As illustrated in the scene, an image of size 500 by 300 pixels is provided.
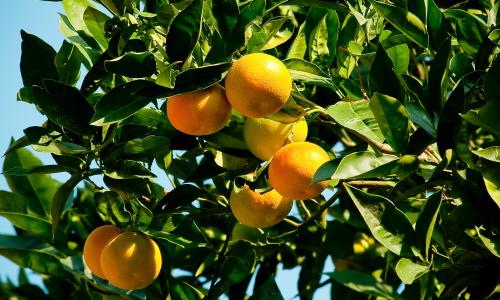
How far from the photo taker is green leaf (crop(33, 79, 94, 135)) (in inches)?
59.5

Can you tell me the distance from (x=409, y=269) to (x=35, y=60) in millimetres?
790

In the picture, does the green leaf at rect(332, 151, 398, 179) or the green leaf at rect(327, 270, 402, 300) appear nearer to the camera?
the green leaf at rect(332, 151, 398, 179)

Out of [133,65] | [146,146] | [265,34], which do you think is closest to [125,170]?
[146,146]

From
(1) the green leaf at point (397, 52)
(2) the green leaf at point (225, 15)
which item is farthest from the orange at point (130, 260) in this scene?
(1) the green leaf at point (397, 52)

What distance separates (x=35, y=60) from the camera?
5.23ft

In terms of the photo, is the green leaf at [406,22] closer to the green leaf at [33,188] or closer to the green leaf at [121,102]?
the green leaf at [121,102]

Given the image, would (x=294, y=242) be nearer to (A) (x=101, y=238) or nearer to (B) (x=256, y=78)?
(A) (x=101, y=238)

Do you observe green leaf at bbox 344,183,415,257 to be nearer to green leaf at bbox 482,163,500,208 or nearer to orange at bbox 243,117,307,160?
green leaf at bbox 482,163,500,208

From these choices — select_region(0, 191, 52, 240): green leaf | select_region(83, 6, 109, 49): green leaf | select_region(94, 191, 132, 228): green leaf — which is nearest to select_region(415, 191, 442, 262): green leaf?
select_region(94, 191, 132, 228): green leaf

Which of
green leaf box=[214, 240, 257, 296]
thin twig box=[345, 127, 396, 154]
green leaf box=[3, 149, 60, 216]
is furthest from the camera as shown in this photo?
green leaf box=[3, 149, 60, 216]

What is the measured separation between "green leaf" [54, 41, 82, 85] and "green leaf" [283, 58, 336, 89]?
1.40 feet

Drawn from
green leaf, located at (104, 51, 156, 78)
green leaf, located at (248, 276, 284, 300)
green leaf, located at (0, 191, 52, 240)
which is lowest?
green leaf, located at (248, 276, 284, 300)

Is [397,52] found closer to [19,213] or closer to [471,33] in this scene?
[471,33]

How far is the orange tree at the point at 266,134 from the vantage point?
138cm
